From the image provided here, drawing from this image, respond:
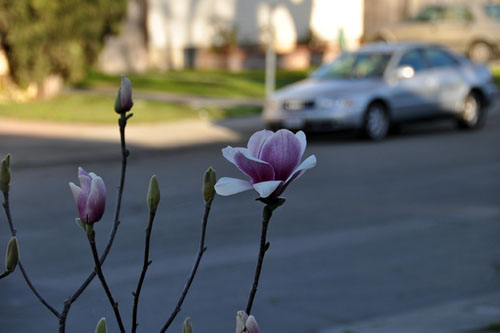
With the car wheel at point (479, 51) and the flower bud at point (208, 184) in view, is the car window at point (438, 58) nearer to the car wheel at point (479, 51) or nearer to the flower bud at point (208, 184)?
the car wheel at point (479, 51)

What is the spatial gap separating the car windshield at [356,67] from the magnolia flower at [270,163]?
15.1 m

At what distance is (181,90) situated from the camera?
23.4 meters

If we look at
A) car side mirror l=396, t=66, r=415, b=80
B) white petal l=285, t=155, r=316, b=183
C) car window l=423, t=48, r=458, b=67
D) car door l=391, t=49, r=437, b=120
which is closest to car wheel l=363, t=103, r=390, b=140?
car door l=391, t=49, r=437, b=120

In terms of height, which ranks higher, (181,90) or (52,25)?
(52,25)

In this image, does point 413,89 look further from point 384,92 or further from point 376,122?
point 376,122

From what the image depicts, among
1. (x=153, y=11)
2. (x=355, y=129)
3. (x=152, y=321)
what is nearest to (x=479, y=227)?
(x=152, y=321)

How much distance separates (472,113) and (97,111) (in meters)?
6.57

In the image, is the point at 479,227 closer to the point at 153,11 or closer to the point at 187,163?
the point at 187,163

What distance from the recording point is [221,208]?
10242 mm

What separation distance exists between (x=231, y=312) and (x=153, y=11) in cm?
2377

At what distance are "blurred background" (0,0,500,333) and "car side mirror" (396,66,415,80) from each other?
0.97 m

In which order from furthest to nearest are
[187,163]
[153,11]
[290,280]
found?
[153,11]
[187,163]
[290,280]

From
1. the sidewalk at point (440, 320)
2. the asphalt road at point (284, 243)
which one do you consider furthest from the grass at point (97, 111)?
the sidewalk at point (440, 320)

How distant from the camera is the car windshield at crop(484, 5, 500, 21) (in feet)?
100
